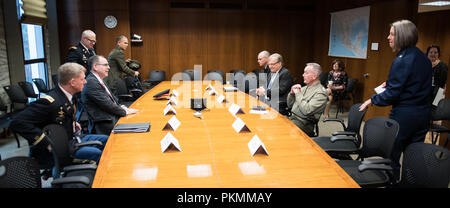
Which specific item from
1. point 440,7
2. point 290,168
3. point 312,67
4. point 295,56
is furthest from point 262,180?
point 295,56

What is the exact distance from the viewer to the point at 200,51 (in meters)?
9.02

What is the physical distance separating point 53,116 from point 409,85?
10.3 feet

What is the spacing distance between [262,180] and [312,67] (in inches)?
78.5

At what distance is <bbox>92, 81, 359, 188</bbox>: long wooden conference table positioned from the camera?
1.78m

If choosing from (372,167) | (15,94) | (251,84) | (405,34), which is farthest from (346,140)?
(15,94)

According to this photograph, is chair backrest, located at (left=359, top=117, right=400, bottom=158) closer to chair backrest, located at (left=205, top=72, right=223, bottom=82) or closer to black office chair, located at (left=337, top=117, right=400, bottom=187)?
black office chair, located at (left=337, top=117, right=400, bottom=187)

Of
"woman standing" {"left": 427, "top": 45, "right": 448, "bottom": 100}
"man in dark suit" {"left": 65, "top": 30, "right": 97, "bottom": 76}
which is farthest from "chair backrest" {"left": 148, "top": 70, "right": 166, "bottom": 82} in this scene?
"woman standing" {"left": 427, "top": 45, "right": 448, "bottom": 100}

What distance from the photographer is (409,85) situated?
2.77 m

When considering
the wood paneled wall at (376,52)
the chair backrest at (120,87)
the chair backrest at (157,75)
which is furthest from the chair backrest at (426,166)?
the chair backrest at (157,75)

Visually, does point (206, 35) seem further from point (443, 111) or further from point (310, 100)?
point (443, 111)

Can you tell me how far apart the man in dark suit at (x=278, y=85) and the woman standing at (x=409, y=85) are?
1780 mm

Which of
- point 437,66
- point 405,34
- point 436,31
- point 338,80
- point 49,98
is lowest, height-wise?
point 338,80

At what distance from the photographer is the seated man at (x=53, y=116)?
246 centimetres

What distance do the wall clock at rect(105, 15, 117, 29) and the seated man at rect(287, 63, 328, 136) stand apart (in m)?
6.25
